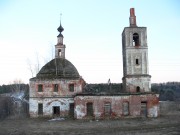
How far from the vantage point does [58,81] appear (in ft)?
98.6

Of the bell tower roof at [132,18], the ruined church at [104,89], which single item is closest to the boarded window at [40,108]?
the ruined church at [104,89]

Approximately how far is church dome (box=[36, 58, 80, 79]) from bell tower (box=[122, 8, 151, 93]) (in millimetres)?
6002

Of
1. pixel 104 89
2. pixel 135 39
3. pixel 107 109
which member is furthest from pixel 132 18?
pixel 107 109

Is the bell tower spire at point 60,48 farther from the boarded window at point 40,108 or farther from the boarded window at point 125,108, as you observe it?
the boarded window at point 125,108

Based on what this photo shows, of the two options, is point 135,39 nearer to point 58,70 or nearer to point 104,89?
point 104,89

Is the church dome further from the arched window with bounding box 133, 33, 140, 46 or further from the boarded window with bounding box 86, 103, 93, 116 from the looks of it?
the arched window with bounding box 133, 33, 140, 46

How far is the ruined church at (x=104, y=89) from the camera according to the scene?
2672 centimetres

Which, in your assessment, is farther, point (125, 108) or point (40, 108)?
point (40, 108)

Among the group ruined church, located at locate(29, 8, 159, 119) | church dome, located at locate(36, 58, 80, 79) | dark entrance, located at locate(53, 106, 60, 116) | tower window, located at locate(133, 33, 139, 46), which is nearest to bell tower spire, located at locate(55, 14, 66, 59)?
church dome, located at locate(36, 58, 80, 79)

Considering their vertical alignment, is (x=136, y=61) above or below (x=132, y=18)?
below

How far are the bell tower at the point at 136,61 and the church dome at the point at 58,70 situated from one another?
6002mm

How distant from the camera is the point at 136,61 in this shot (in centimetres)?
2927

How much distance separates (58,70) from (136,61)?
9154 millimetres

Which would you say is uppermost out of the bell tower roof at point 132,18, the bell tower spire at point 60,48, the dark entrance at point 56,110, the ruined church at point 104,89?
the bell tower roof at point 132,18
